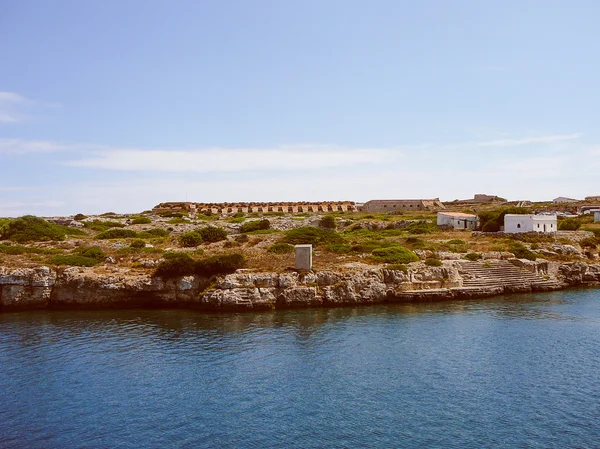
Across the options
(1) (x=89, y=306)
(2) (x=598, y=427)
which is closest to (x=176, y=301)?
(1) (x=89, y=306)

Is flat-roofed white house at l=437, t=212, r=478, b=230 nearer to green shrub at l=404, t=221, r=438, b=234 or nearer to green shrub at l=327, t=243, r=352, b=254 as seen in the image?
green shrub at l=404, t=221, r=438, b=234

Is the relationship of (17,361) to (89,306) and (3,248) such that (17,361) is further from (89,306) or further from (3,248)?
(3,248)

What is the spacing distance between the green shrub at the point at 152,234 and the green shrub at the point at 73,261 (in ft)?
63.5

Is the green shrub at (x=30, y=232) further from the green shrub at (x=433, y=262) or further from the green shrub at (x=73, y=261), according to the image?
the green shrub at (x=433, y=262)

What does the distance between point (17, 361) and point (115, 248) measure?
28.8 m

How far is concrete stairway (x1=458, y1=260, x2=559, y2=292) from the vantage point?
5000 centimetres

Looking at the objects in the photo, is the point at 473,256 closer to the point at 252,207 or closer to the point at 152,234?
the point at 152,234

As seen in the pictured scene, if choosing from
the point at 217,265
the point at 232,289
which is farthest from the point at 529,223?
the point at 217,265

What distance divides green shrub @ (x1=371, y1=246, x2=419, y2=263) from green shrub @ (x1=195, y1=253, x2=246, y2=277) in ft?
48.7

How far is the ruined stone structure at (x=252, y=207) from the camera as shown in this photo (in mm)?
114375

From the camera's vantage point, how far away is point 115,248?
58.2m

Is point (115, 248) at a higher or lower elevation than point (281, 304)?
higher

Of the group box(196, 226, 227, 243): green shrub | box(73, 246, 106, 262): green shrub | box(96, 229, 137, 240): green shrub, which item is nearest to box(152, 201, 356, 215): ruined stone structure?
box(96, 229, 137, 240): green shrub

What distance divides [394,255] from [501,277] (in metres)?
11.2
